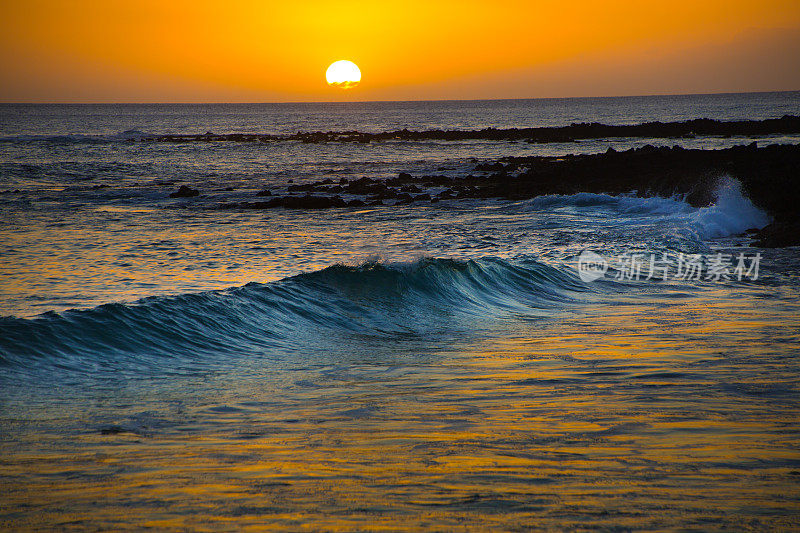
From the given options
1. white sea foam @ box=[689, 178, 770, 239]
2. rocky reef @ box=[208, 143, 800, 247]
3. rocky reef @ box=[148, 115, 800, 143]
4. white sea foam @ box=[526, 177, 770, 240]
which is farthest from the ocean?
rocky reef @ box=[148, 115, 800, 143]

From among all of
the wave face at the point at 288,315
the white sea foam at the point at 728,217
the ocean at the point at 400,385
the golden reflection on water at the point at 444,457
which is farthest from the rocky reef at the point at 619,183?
the golden reflection on water at the point at 444,457

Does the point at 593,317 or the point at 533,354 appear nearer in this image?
the point at 533,354

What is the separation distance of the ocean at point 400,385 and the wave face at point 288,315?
0.15ft

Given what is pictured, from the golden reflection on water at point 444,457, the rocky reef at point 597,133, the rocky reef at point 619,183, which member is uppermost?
the rocky reef at point 597,133

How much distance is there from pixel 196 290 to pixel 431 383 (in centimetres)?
607

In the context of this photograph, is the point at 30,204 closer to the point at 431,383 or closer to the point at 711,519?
the point at 431,383

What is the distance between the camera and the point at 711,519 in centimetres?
355

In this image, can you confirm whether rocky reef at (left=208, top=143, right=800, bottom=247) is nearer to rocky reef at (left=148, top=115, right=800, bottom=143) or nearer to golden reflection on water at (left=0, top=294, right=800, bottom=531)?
golden reflection on water at (left=0, top=294, right=800, bottom=531)

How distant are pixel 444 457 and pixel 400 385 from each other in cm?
182

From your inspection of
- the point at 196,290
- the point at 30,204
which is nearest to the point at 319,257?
the point at 196,290

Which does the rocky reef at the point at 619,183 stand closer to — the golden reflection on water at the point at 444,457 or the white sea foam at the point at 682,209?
the white sea foam at the point at 682,209

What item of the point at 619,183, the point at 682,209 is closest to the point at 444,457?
the point at 682,209

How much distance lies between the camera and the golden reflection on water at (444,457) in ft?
11.9

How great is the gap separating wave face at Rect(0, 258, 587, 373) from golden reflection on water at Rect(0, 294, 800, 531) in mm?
1855
